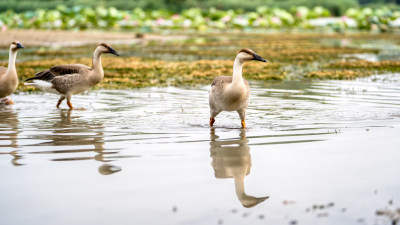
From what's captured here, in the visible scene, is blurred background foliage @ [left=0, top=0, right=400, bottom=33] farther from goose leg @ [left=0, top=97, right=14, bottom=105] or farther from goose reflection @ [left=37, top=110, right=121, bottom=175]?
goose reflection @ [left=37, top=110, right=121, bottom=175]

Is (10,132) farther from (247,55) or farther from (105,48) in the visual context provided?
(105,48)

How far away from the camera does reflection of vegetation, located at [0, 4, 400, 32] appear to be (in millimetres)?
50125

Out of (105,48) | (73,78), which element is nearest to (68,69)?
(73,78)

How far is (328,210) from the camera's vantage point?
5098mm

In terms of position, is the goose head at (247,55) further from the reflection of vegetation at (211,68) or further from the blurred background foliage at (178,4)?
the blurred background foliage at (178,4)

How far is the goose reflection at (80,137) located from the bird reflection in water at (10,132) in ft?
1.36

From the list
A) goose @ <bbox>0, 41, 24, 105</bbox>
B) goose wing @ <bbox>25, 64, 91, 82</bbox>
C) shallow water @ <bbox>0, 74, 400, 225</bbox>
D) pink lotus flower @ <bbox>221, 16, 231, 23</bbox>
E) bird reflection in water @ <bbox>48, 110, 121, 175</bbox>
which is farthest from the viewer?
pink lotus flower @ <bbox>221, 16, 231, 23</bbox>

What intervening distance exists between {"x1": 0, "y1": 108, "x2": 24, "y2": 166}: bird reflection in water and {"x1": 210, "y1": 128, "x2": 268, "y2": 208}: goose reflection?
2.42m

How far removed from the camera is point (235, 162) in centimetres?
690

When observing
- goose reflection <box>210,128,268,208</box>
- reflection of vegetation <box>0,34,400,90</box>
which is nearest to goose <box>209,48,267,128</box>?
goose reflection <box>210,128,268,208</box>

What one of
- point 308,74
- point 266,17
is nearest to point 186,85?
point 308,74

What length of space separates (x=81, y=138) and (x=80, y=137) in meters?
0.10

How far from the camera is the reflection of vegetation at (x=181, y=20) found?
5012cm

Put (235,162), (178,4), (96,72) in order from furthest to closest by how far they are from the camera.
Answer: (178,4) → (96,72) → (235,162)
